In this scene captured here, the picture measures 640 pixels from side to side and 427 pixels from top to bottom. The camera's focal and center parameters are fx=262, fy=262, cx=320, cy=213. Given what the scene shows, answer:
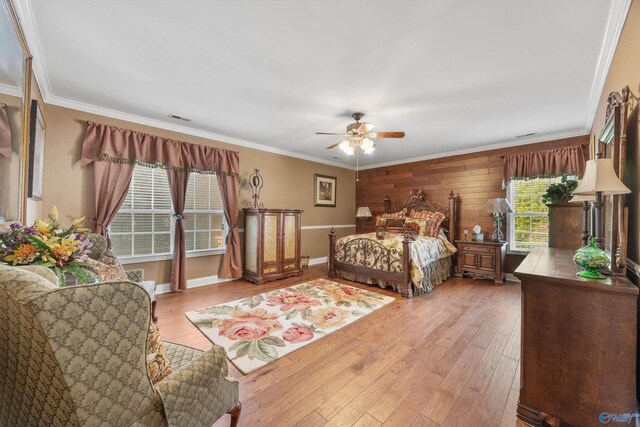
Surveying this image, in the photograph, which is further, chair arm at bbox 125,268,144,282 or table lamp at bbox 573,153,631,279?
chair arm at bbox 125,268,144,282

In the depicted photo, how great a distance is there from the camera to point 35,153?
2449 millimetres

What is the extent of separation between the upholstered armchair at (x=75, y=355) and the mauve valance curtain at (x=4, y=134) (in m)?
1.09

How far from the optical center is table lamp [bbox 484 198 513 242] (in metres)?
4.39

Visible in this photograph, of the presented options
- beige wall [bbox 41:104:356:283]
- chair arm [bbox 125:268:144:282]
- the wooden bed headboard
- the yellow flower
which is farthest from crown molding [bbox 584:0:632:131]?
beige wall [bbox 41:104:356:283]

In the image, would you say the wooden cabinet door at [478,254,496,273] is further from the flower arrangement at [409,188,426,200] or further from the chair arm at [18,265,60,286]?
the chair arm at [18,265,60,286]

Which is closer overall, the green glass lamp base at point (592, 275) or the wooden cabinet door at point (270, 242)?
the green glass lamp base at point (592, 275)

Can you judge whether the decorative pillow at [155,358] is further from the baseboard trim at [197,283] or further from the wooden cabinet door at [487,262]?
the wooden cabinet door at [487,262]

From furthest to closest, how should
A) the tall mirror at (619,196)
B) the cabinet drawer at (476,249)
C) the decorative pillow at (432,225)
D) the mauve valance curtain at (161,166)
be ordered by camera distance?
the decorative pillow at (432,225)
the cabinet drawer at (476,249)
the mauve valance curtain at (161,166)
the tall mirror at (619,196)

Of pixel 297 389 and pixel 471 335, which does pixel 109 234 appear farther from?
pixel 471 335

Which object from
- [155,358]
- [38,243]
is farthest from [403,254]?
[38,243]

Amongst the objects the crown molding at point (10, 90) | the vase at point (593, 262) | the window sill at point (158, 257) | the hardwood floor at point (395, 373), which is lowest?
the hardwood floor at point (395, 373)

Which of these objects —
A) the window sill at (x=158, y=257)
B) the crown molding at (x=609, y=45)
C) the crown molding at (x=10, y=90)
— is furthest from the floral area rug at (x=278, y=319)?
the crown molding at (x=609, y=45)

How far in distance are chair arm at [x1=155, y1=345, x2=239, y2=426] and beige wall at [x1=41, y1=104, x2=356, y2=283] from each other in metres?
3.17

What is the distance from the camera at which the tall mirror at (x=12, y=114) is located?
55.6 inches
